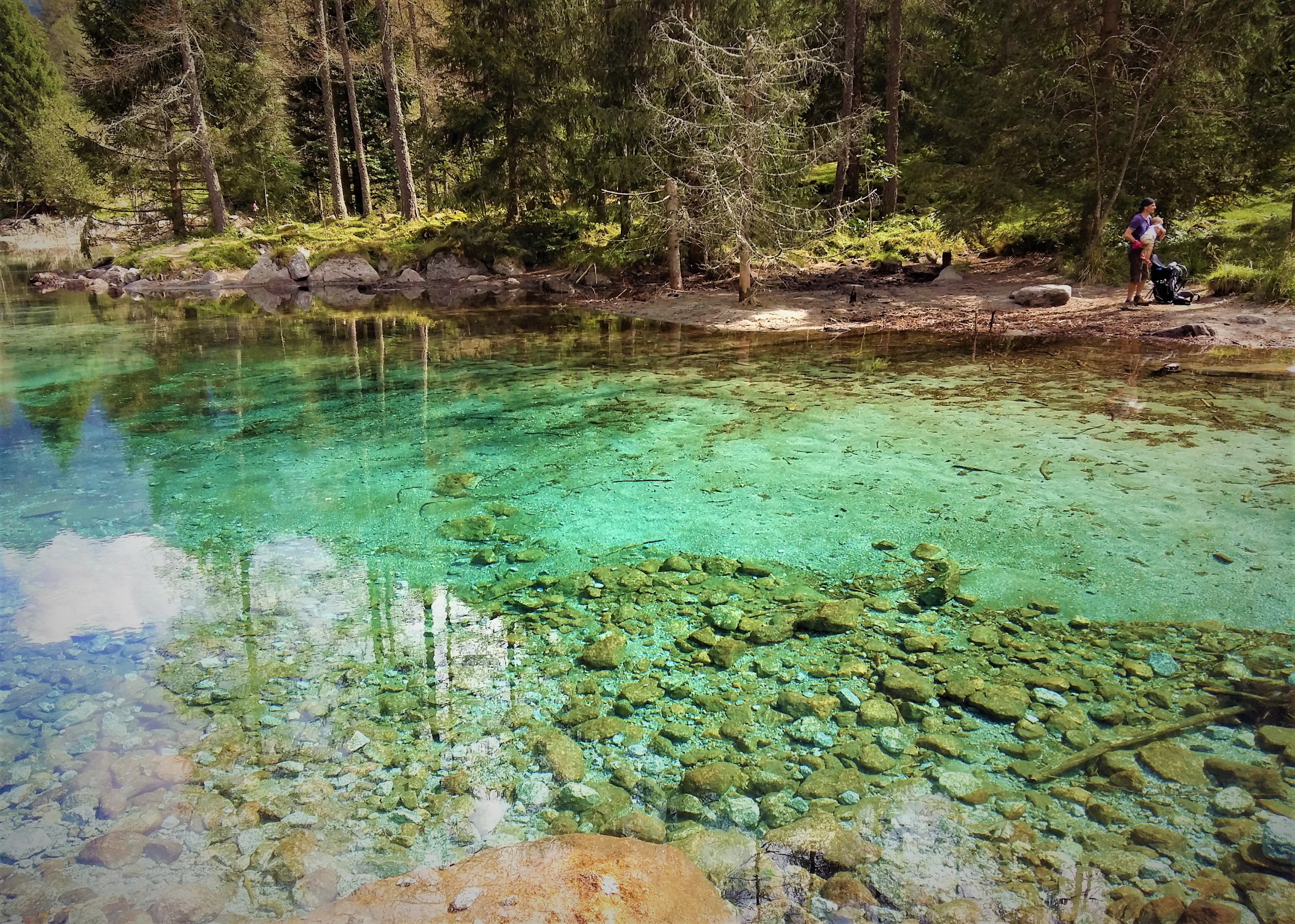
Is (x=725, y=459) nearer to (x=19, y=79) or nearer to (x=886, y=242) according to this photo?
(x=886, y=242)

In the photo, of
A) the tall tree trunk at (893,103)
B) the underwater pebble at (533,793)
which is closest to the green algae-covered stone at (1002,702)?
the underwater pebble at (533,793)

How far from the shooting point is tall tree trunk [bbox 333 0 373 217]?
2881cm

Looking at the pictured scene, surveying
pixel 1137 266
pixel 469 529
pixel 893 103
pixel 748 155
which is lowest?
pixel 469 529

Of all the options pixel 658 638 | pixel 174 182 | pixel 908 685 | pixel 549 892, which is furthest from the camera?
pixel 174 182

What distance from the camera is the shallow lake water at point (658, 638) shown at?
3.38 metres

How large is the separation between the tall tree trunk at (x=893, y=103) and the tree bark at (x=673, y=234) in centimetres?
681

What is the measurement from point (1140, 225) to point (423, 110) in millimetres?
28309

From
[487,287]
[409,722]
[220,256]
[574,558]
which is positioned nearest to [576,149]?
[487,287]

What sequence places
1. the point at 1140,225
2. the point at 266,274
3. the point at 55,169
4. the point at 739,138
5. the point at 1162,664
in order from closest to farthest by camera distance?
the point at 1162,664, the point at 1140,225, the point at 739,138, the point at 266,274, the point at 55,169

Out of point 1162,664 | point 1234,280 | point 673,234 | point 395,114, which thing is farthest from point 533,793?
point 395,114

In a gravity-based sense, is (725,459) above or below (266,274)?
below

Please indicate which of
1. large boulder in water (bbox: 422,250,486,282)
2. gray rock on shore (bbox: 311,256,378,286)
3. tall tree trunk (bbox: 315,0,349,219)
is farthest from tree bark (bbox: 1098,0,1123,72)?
tall tree trunk (bbox: 315,0,349,219)

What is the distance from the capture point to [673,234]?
18328 mm

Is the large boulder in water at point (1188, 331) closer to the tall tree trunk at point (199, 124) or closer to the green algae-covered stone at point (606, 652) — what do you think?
the green algae-covered stone at point (606, 652)
